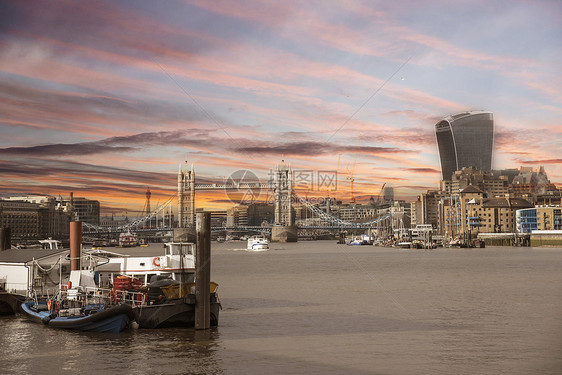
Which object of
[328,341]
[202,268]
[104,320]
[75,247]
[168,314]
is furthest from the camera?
[75,247]

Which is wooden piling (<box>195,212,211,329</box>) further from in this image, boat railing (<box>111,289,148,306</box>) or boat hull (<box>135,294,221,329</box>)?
boat railing (<box>111,289,148,306</box>)

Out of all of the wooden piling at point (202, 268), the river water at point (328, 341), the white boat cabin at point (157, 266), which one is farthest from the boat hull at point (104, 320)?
the white boat cabin at point (157, 266)

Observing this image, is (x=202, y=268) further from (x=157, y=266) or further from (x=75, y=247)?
(x=75, y=247)

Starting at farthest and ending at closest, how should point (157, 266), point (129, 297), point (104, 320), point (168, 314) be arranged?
point (157, 266)
point (129, 297)
point (168, 314)
point (104, 320)

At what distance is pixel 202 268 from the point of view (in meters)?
29.0

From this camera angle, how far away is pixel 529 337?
30.5 metres

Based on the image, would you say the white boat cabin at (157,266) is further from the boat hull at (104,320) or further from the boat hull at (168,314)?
the boat hull at (104,320)

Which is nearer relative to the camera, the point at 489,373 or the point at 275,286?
the point at 489,373

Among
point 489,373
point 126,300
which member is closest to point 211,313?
point 126,300

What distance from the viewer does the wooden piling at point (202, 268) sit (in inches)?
1142

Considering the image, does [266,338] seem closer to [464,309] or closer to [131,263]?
[131,263]

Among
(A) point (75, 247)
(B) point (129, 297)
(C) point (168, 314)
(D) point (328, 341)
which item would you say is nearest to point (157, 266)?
(B) point (129, 297)

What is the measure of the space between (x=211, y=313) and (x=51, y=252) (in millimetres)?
12160

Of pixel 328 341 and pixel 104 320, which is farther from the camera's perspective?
pixel 104 320
